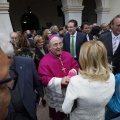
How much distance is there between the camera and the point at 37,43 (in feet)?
11.8

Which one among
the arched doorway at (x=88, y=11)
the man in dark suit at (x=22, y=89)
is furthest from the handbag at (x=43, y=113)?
the arched doorway at (x=88, y=11)

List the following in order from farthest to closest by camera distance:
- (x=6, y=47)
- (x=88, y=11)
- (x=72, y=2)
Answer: (x=88, y=11) < (x=72, y=2) < (x=6, y=47)

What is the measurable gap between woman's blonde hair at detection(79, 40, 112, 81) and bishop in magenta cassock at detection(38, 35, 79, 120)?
587 millimetres

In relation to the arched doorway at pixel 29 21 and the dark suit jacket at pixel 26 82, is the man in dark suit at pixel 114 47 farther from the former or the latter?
the arched doorway at pixel 29 21

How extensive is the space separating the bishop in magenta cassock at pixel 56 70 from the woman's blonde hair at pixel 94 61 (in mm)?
587

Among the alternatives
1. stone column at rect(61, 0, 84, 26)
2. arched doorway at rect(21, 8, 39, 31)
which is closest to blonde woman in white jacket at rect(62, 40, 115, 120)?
stone column at rect(61, 0, 84, 26)

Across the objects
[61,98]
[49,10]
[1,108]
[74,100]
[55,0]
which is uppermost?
[55,0]

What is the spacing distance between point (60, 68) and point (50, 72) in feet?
0.55

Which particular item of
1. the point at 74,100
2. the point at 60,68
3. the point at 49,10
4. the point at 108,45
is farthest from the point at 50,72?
the point at 49,10

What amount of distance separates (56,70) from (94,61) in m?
0.84

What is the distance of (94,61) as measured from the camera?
4.68 ft

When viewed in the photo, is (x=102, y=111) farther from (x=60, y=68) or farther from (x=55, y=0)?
(x=55, y=0)

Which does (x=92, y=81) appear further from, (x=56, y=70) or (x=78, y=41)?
(x=78, y=41)

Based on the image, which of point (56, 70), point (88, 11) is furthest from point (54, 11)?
point (56, 70)
